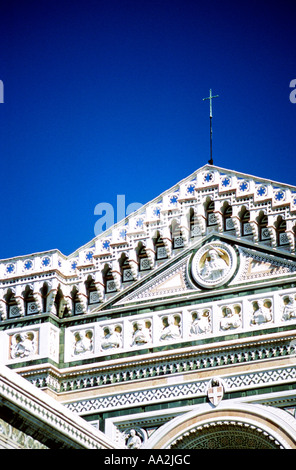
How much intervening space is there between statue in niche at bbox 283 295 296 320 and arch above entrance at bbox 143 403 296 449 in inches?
57.3

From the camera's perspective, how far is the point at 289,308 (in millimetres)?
21375

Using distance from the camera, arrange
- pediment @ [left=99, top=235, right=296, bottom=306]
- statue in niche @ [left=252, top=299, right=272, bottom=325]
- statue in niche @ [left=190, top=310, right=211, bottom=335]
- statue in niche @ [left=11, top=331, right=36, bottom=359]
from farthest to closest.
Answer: statue in niche @ [left=11, top=331, right=36, bottom=359], pediment @ [left=99, top=235, right=296, bottom=306], statue in niche @ [left=190, top=310, right=211, bottom=335], statue in niche @ [left=252, top=299, right=272, bottom=325]

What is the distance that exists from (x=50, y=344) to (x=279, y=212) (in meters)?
4.19

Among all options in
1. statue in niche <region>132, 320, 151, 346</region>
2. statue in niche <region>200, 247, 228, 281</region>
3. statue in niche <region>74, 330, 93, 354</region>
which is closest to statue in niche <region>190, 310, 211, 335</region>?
statue in niche <region>200, 247, 228, 281</region>

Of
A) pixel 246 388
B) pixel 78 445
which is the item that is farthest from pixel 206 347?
pixel 78 445

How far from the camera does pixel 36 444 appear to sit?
16.6 metres

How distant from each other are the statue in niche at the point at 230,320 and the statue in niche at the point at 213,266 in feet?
2.15

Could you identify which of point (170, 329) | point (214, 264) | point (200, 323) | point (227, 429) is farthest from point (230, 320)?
point (227, 429)

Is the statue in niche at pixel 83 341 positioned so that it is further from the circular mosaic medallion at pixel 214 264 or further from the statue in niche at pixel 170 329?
the circular mosaic medallion at pixel 214 264

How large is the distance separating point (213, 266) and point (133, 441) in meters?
3.05

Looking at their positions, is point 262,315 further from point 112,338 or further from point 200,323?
point 112,338

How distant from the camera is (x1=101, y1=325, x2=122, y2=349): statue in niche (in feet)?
72.8

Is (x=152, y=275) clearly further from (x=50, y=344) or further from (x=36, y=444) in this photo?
(x=36, y=444)

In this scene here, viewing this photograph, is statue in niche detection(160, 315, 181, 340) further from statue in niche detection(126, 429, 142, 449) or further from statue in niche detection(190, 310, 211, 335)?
statue in niche detection(126, 429, 142, 449)
